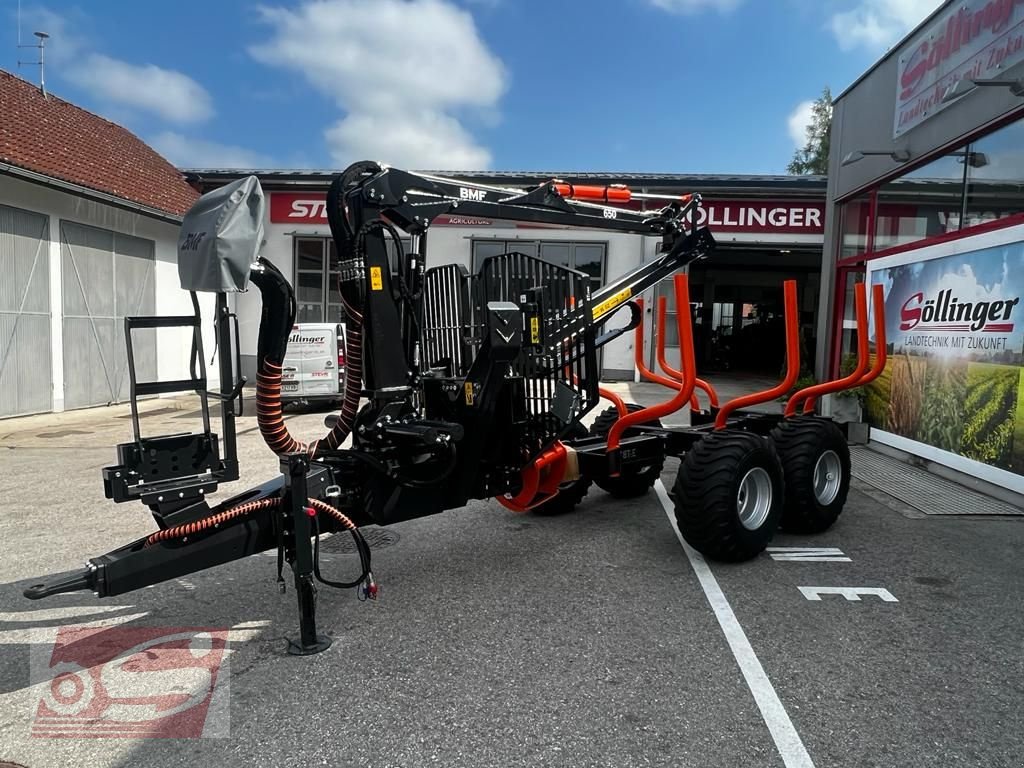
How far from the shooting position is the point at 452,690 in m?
3.39

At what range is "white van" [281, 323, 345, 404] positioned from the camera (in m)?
13.3

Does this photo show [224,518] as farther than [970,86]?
No

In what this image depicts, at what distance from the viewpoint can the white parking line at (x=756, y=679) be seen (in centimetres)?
295

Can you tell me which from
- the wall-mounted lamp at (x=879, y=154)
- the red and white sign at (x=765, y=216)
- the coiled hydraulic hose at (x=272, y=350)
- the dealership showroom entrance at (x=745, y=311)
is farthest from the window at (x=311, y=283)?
the coiled hydraulic hose at (x=272, y=350)

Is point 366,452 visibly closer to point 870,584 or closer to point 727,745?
point 727,745

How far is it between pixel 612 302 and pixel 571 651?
269 cm

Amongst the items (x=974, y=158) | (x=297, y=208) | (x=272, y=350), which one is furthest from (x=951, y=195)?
(x=297, y=208)

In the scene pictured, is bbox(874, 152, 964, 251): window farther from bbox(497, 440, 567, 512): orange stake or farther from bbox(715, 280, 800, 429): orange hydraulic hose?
bbox(497, 440, 567, 512): orange stake

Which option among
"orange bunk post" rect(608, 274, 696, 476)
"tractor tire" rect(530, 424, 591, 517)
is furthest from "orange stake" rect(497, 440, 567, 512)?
"tractor tire" rect(530, 424, 591, 517)

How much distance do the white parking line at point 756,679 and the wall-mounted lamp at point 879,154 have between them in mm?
6712

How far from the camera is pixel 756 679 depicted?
3506mm

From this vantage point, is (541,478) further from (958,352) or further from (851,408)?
(851,408)

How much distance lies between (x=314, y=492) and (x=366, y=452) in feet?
1.47

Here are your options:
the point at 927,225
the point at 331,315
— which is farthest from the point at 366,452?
the point at 331,315
